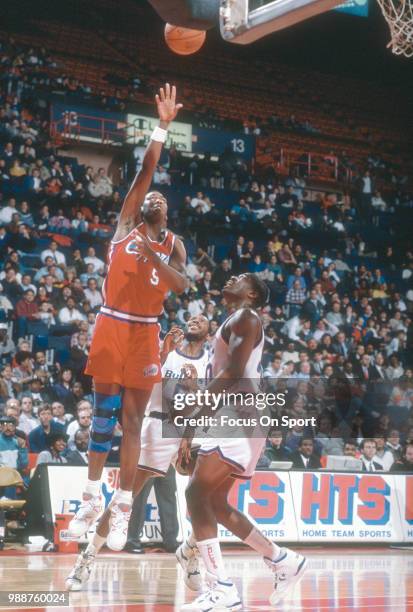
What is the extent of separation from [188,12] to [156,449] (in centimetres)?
373

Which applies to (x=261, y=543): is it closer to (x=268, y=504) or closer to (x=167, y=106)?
(x=167, y=106)

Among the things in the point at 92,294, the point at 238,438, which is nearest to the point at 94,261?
the point at 92,294

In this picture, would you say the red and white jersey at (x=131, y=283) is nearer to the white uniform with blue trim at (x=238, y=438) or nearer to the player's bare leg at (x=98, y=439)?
the player's bare leg at (x=98, y=439)

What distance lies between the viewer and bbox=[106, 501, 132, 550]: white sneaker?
20.5 ft

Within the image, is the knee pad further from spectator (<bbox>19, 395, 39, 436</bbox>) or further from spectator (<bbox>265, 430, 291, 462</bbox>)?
spectator (<bbox>265, 430, 291, 462</bbox>)

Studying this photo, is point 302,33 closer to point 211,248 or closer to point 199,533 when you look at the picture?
point 211,248

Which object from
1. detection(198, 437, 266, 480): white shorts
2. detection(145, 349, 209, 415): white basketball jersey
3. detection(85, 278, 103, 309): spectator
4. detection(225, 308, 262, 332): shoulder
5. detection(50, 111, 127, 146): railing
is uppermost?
detection(50, 111, 127, 146): railing

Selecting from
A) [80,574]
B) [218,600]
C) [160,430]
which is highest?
[160,430]

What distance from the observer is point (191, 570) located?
22.3 feet

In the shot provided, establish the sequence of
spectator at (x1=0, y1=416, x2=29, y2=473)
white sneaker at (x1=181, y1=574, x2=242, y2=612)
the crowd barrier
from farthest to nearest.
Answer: spectator at (x1=0, y1=416, x2=29, y2=473)
the crowd barrier
white sneaker at (x1=181, y1=574, x2=242, y2=612)

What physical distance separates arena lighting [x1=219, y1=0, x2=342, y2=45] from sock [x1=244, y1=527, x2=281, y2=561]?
3282 mm

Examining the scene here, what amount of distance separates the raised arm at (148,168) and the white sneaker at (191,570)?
2.38m

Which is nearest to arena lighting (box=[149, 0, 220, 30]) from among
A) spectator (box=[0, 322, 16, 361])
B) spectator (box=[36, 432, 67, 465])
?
spectator (box=[36, 432, 67, 465])

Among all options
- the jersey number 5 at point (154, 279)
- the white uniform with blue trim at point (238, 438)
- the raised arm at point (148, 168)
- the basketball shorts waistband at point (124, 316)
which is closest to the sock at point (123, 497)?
the white uniform with blue trim at point (238, 438)
